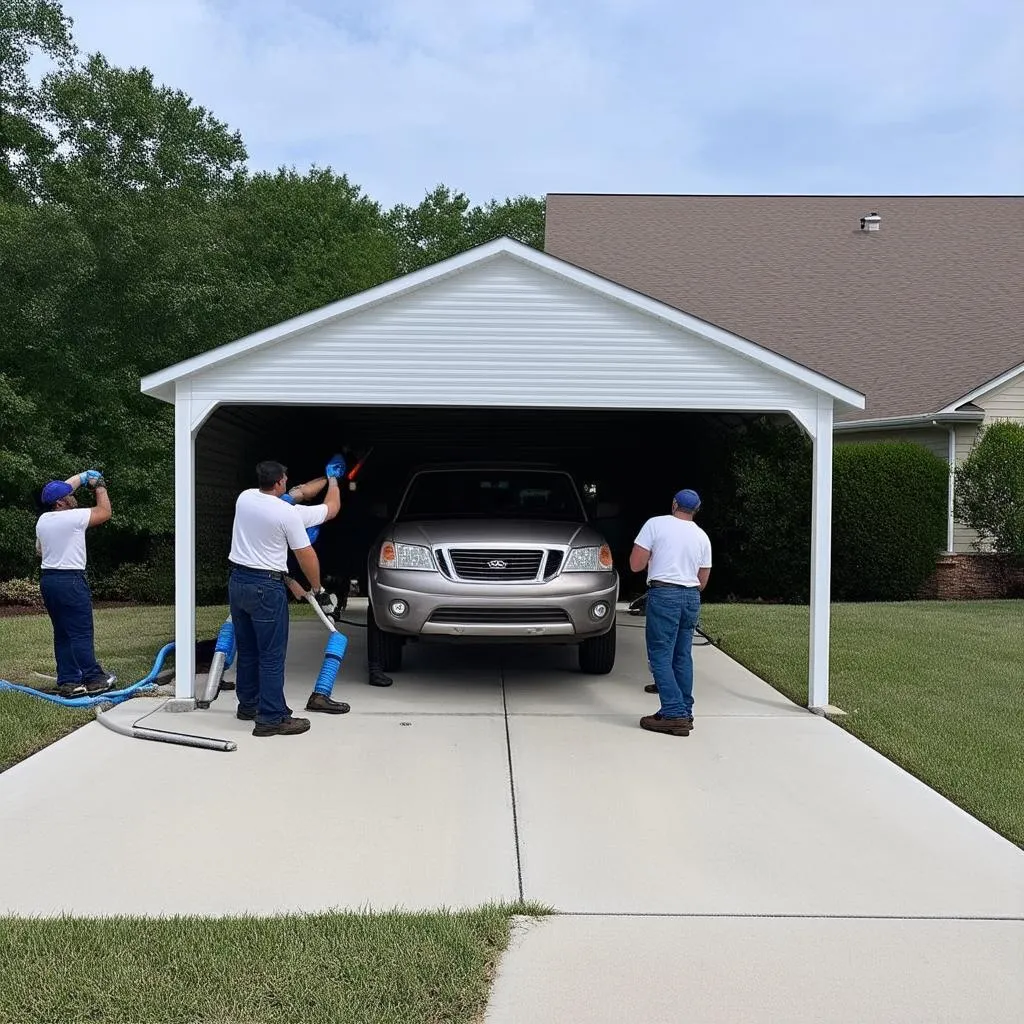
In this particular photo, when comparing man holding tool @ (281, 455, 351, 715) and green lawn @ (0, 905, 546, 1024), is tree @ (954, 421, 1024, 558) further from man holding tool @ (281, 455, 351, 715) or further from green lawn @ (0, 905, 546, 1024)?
green lawn @ (0, 905, 546, 1024)

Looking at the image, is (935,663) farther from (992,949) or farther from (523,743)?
(992,949)

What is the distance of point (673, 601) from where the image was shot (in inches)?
275

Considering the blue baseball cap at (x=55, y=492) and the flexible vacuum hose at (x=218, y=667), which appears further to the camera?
the blue baseball cap at (x=55, y=492)

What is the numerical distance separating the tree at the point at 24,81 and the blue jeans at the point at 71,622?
16191 millimetres

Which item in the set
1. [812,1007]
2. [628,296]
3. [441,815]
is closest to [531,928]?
[812,1007]

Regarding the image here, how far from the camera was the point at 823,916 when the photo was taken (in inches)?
163

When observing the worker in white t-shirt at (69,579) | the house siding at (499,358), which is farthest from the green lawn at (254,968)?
the house siding at (499,358)

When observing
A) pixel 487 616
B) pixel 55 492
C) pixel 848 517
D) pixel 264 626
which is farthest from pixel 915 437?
pixel 55 492

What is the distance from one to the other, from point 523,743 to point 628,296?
3.35 metres

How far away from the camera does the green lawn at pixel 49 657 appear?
A: 6.84 metres

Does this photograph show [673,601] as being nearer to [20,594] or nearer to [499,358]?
[499,358]

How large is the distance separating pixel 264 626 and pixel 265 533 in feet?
1.99

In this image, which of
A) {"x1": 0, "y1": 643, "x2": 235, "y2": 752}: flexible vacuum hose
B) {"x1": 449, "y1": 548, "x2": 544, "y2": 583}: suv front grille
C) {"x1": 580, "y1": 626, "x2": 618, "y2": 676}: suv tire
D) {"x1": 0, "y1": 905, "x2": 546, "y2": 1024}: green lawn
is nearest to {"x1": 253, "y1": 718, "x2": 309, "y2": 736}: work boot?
{"x1": 0, "y1": 643, "x2": 235, "y2": 752}: flexible vacuum hose

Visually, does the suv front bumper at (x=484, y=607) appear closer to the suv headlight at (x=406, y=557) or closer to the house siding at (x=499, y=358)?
the suv headlight at (x=406, y=557)
